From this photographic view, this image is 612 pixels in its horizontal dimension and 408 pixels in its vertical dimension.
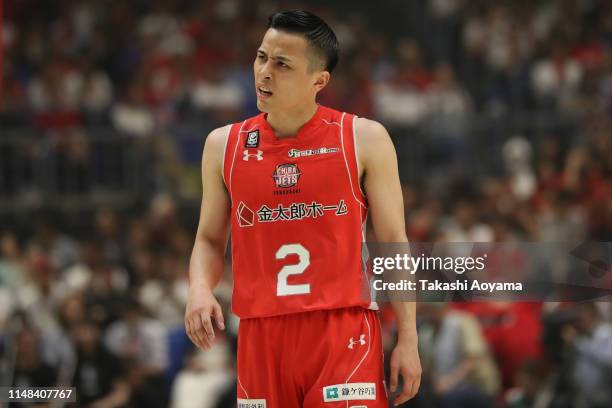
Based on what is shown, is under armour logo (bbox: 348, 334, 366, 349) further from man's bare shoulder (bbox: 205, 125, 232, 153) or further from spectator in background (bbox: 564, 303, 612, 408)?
spectator in background (bbox: 564, 303, 612, 408)

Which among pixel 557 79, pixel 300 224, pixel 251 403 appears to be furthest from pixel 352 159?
pixel 557 79

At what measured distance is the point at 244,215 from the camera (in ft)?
17.3

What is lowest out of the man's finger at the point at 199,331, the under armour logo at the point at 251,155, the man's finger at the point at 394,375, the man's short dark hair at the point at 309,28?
the man's finger at the point at 394,375

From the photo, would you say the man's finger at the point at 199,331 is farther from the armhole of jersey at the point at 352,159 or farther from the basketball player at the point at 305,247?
the armhole of jersey at the point at 352,159

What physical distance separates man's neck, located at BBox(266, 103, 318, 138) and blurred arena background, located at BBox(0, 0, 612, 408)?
4.13 metres

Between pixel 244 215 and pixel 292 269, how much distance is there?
1.13 feet

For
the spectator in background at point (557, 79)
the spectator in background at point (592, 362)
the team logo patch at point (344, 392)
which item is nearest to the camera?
the team logo patch at point (344, 392)

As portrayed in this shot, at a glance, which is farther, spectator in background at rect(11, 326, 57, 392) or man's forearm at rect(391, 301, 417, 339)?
spectator in background at rect(11, 326, 57, 392)

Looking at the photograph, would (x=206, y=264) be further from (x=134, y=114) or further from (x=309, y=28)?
Result: (x=134, y=114)

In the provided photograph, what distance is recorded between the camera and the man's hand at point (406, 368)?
16.7ft

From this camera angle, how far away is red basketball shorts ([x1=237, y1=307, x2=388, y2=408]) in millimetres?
5031

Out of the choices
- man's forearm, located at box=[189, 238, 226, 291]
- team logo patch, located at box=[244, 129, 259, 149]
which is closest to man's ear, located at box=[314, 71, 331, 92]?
team logo patch, located at box=[244, 129, 259, 149]

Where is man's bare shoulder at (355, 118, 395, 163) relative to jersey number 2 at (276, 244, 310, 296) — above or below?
above

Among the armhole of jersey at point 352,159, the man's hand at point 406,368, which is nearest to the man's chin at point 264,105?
the armhole of jersey at point 352,159
